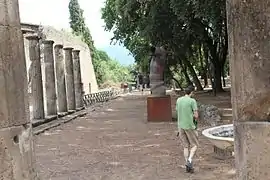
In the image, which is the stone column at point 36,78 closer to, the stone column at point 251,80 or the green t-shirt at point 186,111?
the green t-shirt at point 186,111

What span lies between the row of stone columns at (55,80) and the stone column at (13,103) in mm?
15972

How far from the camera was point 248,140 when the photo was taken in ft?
10.5

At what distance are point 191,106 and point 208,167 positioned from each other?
1.32 metres

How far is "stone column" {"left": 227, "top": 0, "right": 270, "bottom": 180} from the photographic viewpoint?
3.11 meters

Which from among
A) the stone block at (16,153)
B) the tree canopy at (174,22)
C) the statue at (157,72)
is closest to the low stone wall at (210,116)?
the statue at (157,72)

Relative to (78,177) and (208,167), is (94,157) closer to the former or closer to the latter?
(78,177)

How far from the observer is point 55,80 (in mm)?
24984

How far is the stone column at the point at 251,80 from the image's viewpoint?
3107 mm

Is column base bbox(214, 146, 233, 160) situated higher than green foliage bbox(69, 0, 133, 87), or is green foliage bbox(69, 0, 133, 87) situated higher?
green foliage bbox(69, 0, 133, 87)

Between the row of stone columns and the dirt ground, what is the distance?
344 cm

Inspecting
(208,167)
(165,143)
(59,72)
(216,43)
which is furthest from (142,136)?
(216,43)

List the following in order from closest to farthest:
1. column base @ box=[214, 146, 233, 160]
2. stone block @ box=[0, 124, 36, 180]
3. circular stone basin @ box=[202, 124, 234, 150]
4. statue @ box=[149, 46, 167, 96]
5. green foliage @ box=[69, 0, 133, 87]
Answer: stone block @ box=[0, 124, 36, 180] → circular stone basin @ box=[202, 124, 234, 150] → column base @ box=[214, 146, 233, 160] → statue @ box=[149, 46, 167, 96] → green foliage @ box=[69, 0, 133, 87]

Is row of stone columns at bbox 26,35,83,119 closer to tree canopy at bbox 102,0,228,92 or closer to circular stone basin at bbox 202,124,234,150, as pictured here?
tree canopy at bbox 102,0,228,92

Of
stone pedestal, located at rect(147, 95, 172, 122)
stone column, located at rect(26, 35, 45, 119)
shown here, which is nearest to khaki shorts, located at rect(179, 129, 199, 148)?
stone pedestal, located at rect(147, 95, 172, 122)
